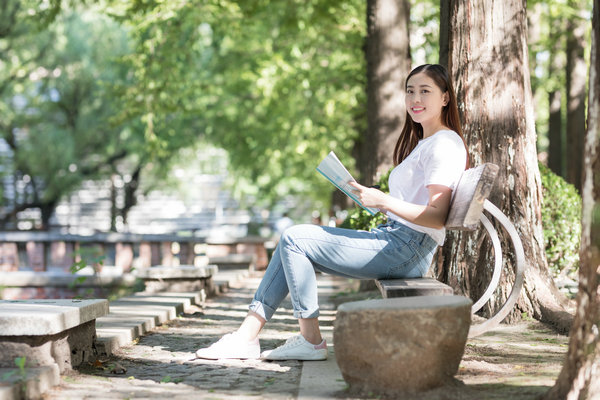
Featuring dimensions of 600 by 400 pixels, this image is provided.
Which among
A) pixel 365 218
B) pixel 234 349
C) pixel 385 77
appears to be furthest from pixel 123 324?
pixel 385 77

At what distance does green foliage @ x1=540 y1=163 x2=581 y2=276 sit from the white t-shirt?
3.67m

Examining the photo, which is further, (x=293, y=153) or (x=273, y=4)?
(x=293, y=153)

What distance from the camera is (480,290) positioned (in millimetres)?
6781

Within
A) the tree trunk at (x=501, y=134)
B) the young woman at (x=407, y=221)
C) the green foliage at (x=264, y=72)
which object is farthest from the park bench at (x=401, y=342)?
the green foliage at (x=264, y=72)

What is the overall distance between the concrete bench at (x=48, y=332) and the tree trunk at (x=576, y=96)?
553 inches

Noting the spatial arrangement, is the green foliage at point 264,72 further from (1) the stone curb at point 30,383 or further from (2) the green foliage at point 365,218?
(1) the stone curb at point 30,383

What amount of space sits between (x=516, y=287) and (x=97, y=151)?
25110 millimetres

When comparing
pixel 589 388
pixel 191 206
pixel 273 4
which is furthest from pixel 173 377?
pixel 191 206

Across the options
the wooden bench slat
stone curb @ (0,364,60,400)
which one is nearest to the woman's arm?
the wooden bench slat

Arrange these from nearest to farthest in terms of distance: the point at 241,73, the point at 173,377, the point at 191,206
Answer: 1. the point at 173,377
2. the point at 241,73
3. the point at 191,206

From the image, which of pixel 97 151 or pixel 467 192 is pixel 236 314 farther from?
pixel 97 151

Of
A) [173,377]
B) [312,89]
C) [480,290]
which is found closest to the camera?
[173,377]

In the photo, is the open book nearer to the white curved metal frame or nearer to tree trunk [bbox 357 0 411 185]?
the white curved metal frame

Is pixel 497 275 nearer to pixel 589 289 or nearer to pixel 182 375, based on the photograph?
pixel 589 289
